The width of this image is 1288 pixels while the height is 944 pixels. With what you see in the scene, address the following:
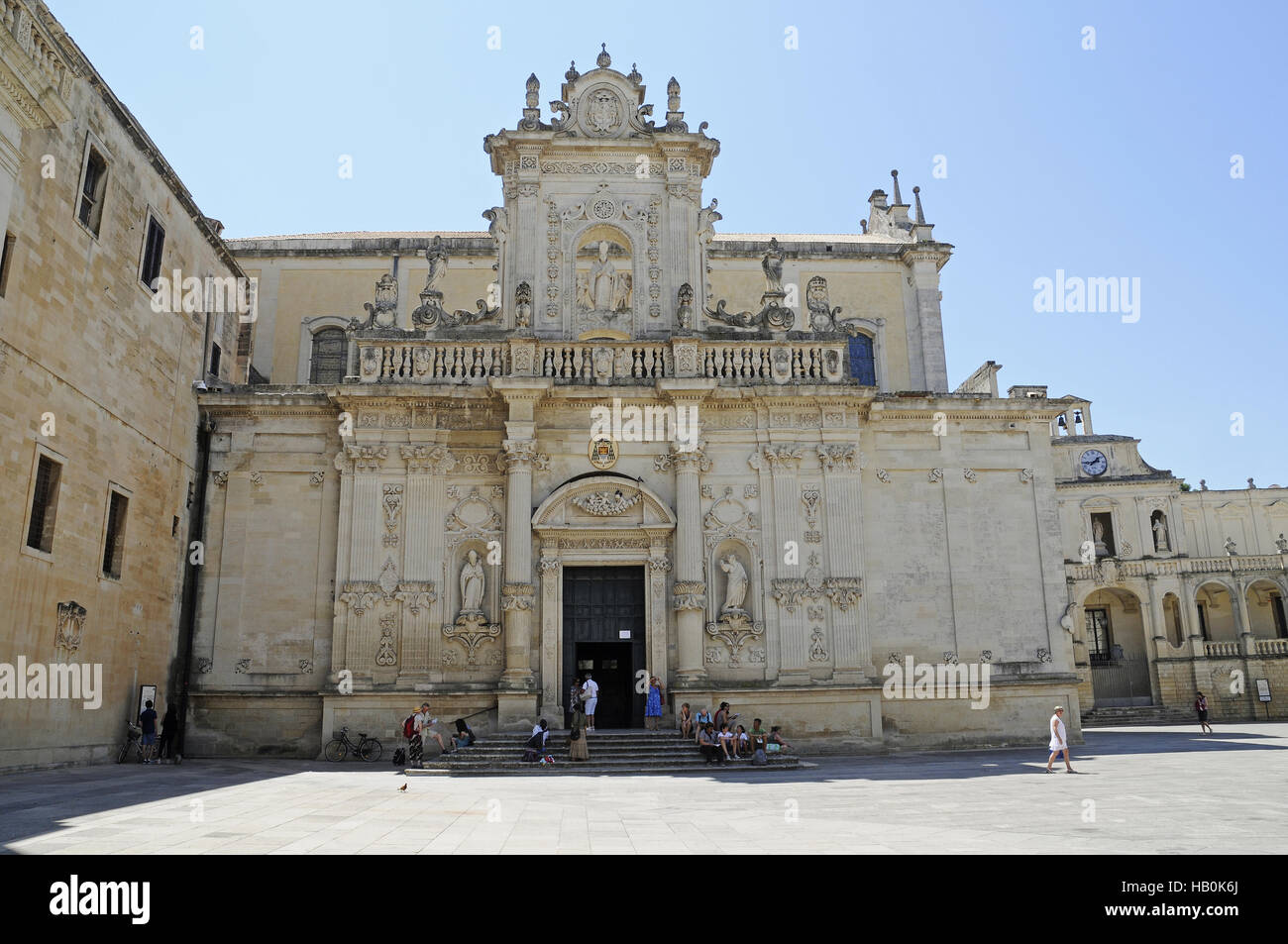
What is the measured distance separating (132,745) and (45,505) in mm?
5914

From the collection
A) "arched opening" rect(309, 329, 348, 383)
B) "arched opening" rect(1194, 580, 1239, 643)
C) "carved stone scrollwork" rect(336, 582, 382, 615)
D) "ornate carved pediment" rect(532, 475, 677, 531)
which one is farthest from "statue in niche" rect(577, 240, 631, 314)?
"arched opening" rect(1194, 580, 1239, 643)

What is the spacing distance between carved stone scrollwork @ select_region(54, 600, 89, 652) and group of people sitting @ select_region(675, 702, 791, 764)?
12703 mm

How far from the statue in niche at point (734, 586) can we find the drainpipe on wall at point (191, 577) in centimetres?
1332

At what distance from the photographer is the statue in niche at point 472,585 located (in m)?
23.6

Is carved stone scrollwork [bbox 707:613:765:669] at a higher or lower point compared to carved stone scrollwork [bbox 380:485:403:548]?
lower

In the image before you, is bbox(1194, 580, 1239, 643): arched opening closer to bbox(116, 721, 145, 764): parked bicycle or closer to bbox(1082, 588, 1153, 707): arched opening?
bbox(1082, 588, 1153, 707): arched opening

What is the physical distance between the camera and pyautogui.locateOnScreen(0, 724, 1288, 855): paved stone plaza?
8.84m

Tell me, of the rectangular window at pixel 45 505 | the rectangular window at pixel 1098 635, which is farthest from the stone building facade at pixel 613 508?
the rectangular window at pixel 1098 635

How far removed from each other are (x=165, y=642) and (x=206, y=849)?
1719 cm

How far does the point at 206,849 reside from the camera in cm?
835

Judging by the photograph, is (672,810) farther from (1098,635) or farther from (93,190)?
(1098,635)

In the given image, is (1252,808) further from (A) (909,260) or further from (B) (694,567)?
(A) (909,260)

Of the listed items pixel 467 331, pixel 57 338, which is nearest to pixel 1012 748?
pixel 467 331
